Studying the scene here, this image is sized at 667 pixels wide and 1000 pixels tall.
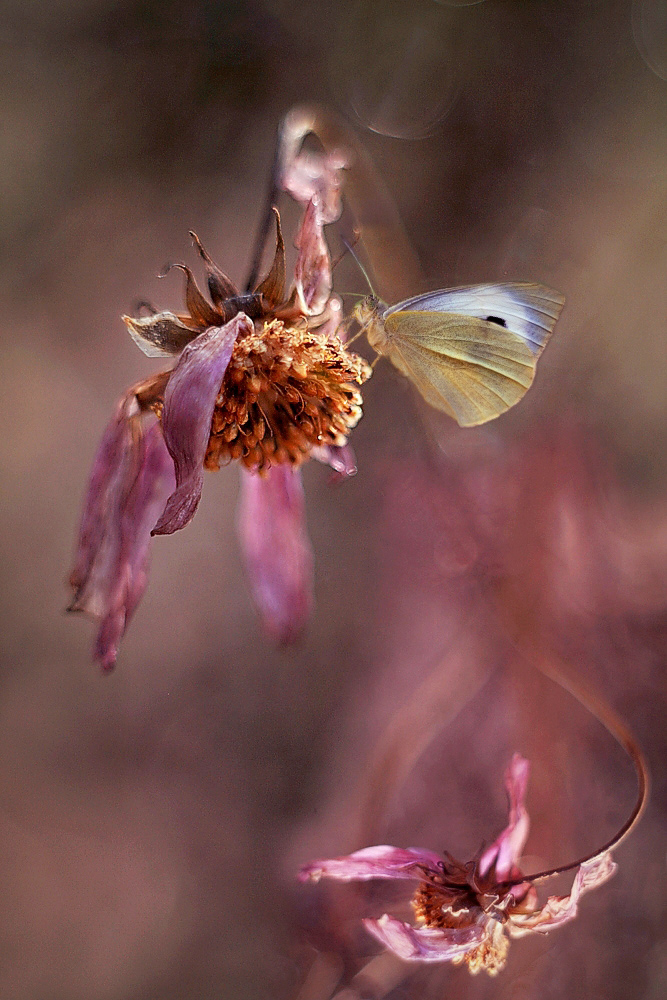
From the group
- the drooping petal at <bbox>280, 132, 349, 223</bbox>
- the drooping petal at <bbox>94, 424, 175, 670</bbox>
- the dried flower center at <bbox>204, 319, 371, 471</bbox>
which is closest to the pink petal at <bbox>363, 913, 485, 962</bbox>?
the drooping petal at <bbox>94, 424, 175, 670</bbox>

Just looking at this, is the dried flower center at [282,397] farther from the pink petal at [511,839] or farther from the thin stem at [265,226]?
the pink petal at [511,839]

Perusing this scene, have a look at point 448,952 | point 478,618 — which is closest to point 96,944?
point 478,618

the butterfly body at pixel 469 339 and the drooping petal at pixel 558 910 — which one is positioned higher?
the butterfly body at pixel 469 339

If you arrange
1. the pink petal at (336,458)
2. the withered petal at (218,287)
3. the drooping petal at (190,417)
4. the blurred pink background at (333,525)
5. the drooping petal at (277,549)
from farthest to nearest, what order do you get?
the blurred pink background at (333,525)
the drooping petal at (277,549)
the pink petal at (336,458)
the withered petal at (218,287)
the drooping petal at (190,417)

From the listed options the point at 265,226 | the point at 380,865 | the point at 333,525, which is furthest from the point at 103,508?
the point at 333,525

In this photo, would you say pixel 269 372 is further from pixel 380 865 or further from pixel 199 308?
pixel 380 865

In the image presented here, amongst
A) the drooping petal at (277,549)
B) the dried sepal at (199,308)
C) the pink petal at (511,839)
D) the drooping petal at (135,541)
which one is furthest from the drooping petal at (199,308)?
the pink petal at (511,839)
